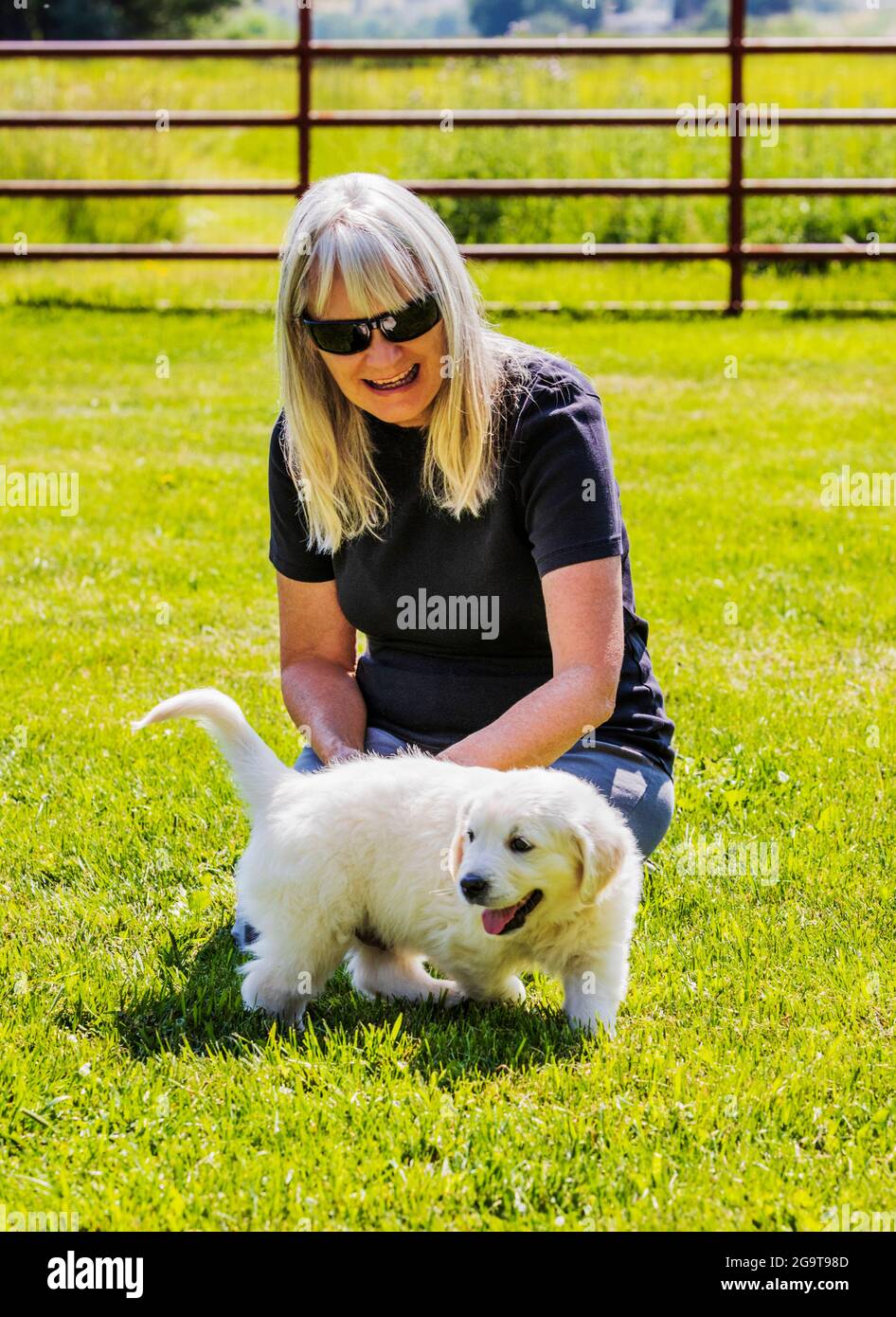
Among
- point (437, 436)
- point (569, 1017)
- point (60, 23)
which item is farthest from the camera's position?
point (60, 23)

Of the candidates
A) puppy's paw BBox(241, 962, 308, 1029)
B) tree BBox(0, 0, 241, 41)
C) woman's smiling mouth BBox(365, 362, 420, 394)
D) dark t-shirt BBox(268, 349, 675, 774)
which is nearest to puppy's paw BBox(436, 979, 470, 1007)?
puppy's paw BBox(241, 962, 308, 1029)

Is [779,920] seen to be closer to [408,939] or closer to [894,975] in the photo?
[894,975]

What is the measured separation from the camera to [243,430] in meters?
8.00

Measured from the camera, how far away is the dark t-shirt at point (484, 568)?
9.69 feet

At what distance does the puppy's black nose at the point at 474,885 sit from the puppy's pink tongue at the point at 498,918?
156 mm

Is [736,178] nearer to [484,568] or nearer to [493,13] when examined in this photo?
[484,568]

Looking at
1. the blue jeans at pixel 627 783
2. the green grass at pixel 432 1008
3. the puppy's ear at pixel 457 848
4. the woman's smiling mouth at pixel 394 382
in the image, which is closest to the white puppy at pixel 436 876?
the puppy's ear at pixel 457 848

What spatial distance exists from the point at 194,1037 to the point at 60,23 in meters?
26.5

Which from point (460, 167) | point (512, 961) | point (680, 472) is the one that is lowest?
point (512, 961)

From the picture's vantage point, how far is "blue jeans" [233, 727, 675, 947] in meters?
3.09

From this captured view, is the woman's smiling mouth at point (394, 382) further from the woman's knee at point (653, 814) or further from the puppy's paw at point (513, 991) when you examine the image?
the puppy's paw at point (513, 991)

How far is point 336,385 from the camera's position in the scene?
3186mm

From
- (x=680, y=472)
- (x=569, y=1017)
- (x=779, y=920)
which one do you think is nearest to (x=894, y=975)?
(x=779, y=920)

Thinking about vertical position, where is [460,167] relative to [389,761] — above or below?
above
